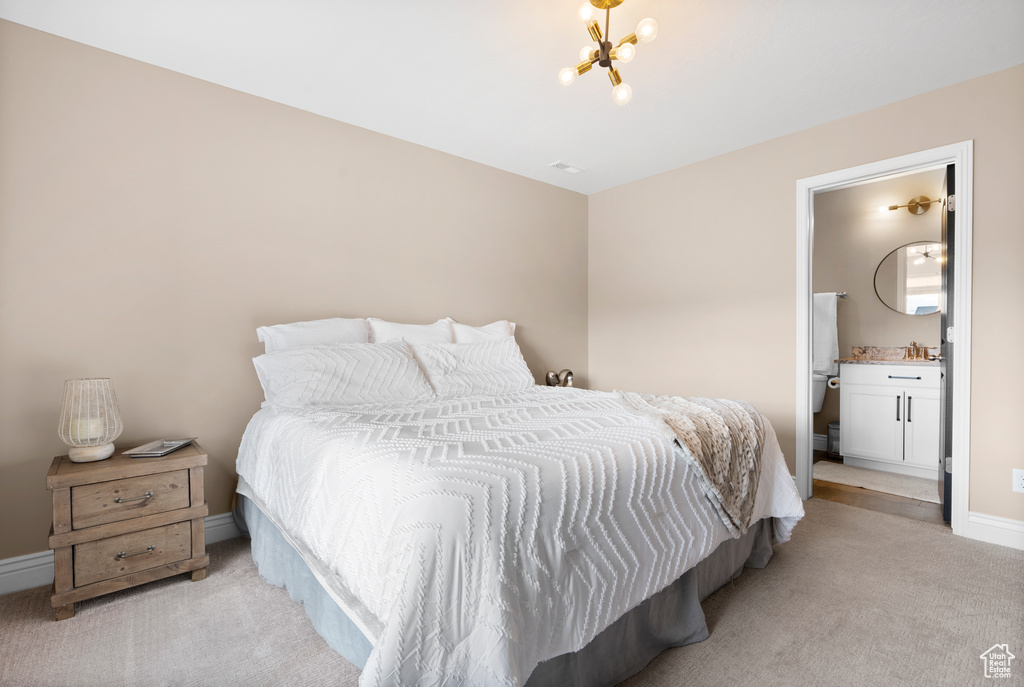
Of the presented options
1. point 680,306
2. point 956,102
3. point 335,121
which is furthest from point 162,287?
point 956,102

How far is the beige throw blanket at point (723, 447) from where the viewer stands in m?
1.69

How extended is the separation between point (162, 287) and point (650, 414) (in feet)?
8.07

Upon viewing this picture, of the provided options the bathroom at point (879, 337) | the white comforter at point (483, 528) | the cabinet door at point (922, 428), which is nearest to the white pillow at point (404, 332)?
the white comforter at point (483, 528)

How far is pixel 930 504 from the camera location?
313cm

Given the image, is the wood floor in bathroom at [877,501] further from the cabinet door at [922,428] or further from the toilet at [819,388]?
the toilet at [819,388]

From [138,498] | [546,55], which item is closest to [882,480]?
[546,55]

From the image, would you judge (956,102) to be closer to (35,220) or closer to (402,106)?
(402,106)

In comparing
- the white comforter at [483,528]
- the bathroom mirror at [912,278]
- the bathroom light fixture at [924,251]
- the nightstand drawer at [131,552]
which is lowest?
the nightstand drawer at [131,552]

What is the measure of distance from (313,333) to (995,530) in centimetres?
382

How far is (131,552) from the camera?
1953 millimetres

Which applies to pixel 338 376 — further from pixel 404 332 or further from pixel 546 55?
pixel 546 55

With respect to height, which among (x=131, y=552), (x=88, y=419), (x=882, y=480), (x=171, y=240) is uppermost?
(x=171, y=240)

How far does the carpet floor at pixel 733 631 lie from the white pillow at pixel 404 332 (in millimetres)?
1374

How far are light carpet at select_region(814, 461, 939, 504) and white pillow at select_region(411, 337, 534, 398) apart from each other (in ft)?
8.79
